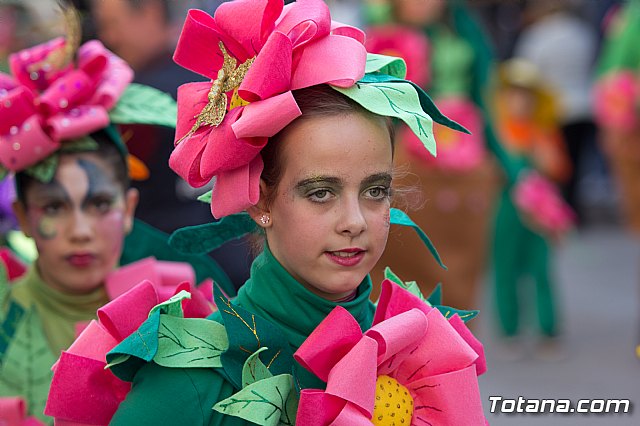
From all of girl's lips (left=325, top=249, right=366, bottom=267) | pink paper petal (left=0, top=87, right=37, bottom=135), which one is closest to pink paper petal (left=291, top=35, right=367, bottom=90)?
girl's lips (left=325, top=249, right=366, bottom=267)

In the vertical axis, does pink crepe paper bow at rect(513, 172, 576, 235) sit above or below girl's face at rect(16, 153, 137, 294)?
below

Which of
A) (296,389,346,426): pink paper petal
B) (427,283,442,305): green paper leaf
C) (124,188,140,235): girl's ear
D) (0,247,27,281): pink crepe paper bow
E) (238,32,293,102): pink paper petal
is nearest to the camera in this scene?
(296,389,346,426): pink paper petal

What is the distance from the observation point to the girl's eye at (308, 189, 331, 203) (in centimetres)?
233

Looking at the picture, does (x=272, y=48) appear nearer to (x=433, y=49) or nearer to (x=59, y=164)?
(x=59, y=164)

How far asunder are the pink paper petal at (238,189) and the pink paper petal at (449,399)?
0.53 m

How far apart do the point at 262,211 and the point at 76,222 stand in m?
1.05

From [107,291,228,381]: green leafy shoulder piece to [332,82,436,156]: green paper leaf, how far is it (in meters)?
0.57

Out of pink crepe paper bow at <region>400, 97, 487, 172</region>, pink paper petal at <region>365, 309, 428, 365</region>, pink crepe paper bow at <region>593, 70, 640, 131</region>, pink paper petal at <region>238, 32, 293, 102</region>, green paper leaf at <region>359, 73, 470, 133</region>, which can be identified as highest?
pink paper petal at <region>238, 32, 293, 102</region>

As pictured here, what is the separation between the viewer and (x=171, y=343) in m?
2.34

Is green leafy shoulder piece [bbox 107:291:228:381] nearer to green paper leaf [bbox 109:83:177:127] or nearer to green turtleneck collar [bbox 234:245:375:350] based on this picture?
green turtleneck collar [bbox 234:245:375:350]

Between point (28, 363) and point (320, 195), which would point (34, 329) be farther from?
point (320, 195)

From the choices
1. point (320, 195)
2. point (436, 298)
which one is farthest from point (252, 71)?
point (436, 298)

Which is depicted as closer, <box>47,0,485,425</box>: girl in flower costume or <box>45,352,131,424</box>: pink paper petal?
<box>47,0,485,425</box>: girl in flower costume

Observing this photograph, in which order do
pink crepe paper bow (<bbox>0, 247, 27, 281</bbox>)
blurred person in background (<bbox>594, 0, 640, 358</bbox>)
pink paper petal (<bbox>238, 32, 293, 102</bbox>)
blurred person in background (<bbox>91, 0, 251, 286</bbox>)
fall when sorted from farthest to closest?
blurred person in background (<bbox>594, 0, 640, 358</bbox>) < blurred person in background (<bbox>91, 0, 251, 286</bbox>) < pink crepe paper bow (<bbox>0, 247, 27, 281</bbox>) < pink paper petal (<bbox>238, 32, 293, 102</bbox>)
